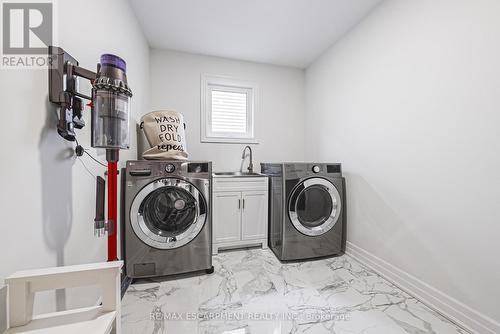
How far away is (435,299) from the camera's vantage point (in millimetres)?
1323

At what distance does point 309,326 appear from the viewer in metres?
1.17

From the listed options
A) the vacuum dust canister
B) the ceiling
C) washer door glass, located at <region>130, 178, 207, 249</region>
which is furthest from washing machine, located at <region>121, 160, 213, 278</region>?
the ceiling

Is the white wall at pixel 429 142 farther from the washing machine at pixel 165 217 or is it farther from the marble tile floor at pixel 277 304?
the washing machine at pixel 165 217

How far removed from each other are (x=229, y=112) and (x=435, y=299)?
271cm

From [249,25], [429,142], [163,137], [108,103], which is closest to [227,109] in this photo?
[249,25]

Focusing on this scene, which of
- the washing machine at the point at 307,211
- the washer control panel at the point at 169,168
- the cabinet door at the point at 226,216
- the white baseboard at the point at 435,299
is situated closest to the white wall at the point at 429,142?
the white baseboard at the point at 435,299

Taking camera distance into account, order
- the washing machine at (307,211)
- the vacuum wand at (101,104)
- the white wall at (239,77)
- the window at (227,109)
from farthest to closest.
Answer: the window at (227,109)
the white wall at (239,77)
the washing machine at (307,211)
the vacuum wand at (101,104)

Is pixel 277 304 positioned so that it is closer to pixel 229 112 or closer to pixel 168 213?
pixel 168 213

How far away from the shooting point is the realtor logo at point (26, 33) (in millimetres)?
667

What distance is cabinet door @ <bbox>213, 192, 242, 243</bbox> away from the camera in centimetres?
210

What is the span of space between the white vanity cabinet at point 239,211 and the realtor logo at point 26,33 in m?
1.49

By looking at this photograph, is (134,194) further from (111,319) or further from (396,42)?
(396,42)

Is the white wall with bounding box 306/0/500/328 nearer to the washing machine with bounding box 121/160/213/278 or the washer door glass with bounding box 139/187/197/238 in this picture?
the washing machine with bounding box 121/160/213/278

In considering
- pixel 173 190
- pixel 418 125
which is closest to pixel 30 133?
pixel 173 190
